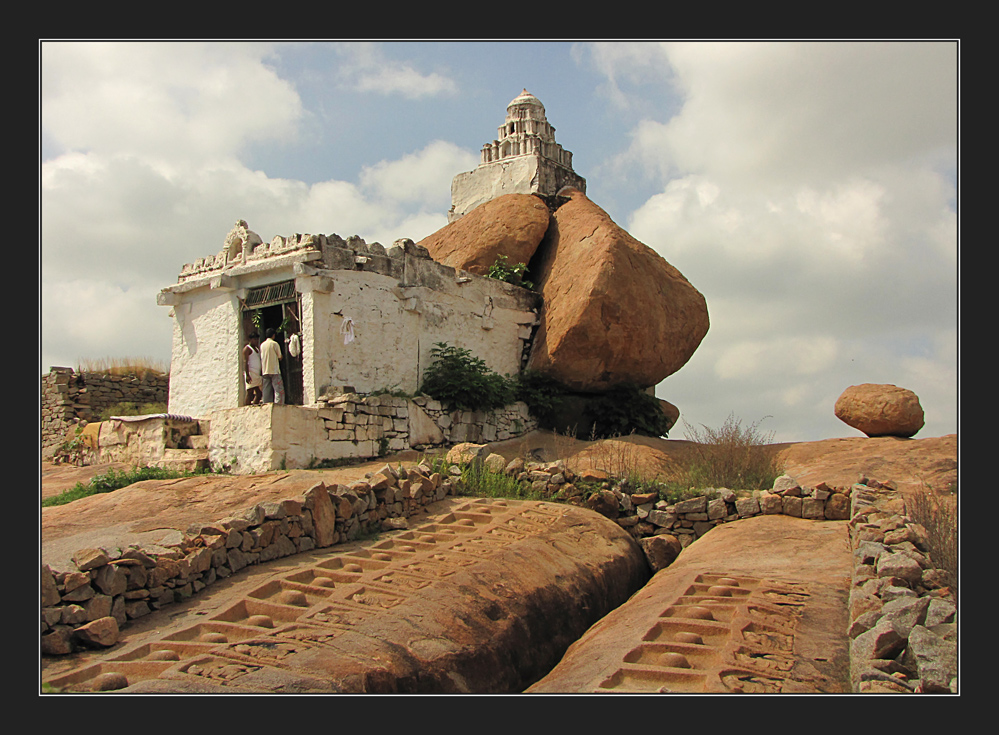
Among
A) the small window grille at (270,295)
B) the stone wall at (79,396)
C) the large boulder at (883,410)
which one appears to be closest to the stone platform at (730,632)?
the large boulder at (883,410)

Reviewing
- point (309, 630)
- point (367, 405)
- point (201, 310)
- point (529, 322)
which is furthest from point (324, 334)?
point (309, 630)

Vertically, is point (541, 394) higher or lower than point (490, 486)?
higher

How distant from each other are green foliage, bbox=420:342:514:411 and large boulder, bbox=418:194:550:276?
2604mm

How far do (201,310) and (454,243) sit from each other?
18.2 feet

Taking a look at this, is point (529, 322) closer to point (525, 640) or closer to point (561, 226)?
point (561, 226)

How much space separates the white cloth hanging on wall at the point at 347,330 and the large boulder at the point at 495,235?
161 inches

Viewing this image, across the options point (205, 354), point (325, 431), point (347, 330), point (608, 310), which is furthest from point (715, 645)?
point (205, 354)

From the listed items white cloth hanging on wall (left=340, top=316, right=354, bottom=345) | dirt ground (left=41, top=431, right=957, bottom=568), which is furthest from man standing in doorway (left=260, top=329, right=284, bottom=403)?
dirt ground (left=41, top=431, right=957, bottom=568)

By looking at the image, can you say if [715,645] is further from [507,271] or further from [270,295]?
[507,271]

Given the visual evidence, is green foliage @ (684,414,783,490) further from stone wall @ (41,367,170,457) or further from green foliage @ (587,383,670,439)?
stone wall @ (41,367,170,457)

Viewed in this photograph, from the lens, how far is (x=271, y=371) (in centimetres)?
1326

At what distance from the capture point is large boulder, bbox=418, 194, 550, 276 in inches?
666

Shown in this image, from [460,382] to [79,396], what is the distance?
9888 mm

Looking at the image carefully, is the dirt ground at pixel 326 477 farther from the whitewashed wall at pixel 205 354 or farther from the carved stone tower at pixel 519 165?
the carved stone tower at pixel 519 165
